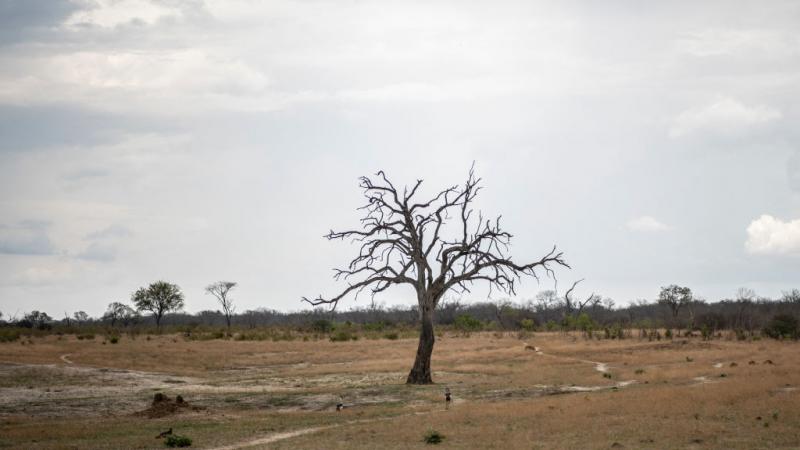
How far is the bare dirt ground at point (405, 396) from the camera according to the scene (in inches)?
871

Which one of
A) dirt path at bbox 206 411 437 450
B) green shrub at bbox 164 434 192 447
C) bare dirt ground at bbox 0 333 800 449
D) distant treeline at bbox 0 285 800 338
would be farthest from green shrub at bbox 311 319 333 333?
green shrub at bbox 164 434 192 447

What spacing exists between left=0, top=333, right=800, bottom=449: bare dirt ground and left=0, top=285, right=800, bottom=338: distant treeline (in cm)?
499

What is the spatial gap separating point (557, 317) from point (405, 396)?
99.4 metres

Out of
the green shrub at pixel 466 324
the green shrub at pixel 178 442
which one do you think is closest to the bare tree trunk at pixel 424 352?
the green shrub at pixel 178 442

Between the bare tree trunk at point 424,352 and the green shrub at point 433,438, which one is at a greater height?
the bare tree trunk at point 424,352

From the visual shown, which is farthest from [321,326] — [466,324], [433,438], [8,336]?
[433,438]

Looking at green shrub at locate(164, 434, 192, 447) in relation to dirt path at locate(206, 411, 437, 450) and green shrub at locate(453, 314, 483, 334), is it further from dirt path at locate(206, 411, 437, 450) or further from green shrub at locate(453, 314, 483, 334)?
green shrub at locate(453, 314, 483, 334)

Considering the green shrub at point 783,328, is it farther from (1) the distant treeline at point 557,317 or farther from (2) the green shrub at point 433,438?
(2) the green shrub at point 433,438

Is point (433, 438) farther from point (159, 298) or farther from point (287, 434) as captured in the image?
point (159, 298)

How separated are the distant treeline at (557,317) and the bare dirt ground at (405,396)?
4991mm

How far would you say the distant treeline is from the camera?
84812 mm

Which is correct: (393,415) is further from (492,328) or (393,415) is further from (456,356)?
(492,328)

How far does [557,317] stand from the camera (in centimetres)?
12988

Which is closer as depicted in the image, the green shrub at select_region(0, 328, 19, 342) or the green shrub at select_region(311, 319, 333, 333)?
the green shrub at select_region(0, 328, 19, 342)
